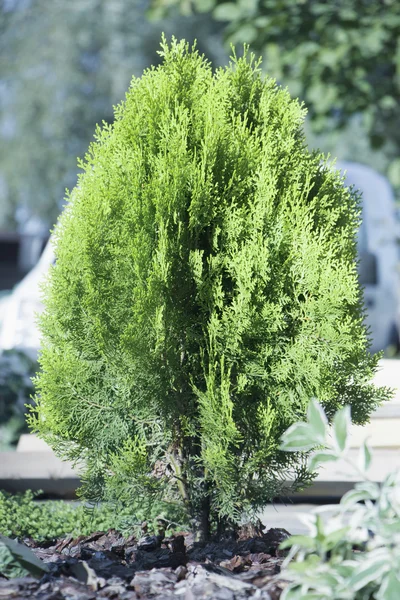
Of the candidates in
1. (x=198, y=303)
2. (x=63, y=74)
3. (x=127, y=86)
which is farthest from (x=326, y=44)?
(x=63, y=74)

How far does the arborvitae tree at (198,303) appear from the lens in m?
3.14

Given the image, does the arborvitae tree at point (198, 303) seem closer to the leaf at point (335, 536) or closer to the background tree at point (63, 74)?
the leaf at point (335, 536)

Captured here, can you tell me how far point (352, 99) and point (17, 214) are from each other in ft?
88.7

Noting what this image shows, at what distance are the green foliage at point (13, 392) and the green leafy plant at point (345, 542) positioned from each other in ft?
15.6

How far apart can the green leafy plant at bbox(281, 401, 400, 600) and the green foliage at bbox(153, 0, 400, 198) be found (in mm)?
7037

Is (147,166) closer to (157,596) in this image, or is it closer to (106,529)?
(157,596)

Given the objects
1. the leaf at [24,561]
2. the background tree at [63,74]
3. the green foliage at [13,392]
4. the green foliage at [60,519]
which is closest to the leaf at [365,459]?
the leaf at [24,561]

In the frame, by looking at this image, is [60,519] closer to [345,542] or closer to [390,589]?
[345,542]

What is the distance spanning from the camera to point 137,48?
2883cm

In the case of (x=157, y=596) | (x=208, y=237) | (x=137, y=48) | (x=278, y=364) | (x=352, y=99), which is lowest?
(x=157, y=596)

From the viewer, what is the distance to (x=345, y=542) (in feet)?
7.72

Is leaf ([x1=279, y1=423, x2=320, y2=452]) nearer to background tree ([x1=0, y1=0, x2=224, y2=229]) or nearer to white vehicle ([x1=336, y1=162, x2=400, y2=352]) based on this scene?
white vehicle ([x1=336, y1=162, x2=400, y2=352])

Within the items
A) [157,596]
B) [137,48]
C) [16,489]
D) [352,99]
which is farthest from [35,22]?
[157,596]

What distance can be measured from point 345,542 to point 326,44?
26.3 feet
